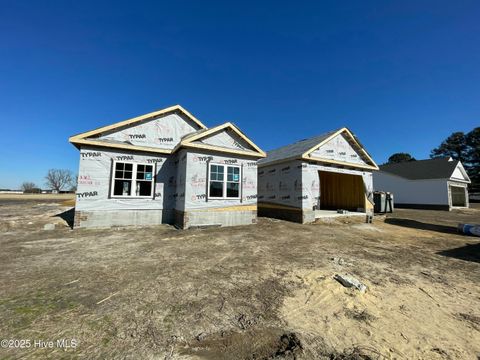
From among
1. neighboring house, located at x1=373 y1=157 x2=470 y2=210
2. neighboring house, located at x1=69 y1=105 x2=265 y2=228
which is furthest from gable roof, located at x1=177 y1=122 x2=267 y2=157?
neighboring house, located at x1=373 y1=157 x2=470 y2=210

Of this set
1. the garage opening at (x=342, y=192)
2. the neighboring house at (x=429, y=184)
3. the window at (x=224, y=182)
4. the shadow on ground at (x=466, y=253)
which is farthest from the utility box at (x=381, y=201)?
the window at (x=224, y=182)

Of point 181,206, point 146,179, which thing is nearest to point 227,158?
point 181,206

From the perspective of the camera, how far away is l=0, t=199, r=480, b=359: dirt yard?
9.36 feet

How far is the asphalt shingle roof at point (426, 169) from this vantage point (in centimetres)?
2666

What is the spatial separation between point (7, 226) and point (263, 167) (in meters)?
14.5

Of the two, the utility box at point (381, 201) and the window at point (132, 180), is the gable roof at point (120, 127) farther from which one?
the utility box at point (381, 201)

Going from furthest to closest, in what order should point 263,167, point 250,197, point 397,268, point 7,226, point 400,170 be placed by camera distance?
point 400,170
point 263,167
point 250,197
point 7,226
point 397,268

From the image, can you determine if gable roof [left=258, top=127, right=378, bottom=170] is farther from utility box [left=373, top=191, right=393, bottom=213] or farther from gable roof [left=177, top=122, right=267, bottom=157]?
utility box [left=373, top=191, right=393, bottom=213]

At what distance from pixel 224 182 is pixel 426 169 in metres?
30.3

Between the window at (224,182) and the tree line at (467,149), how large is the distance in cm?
5408

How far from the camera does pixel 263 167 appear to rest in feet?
55.5

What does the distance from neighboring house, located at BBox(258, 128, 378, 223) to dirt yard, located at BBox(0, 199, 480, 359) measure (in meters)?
6.03

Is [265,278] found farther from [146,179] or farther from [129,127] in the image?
[129,127]

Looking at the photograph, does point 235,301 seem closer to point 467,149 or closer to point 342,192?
point 342,192
